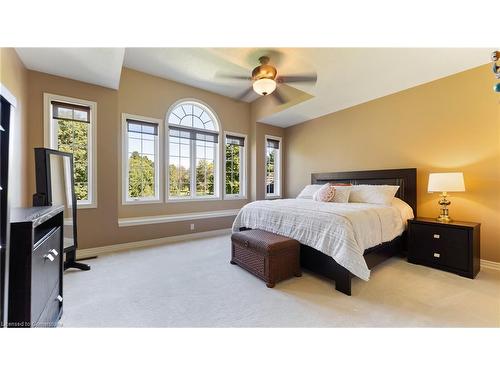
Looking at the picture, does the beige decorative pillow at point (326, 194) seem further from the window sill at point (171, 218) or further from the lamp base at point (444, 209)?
the window sill at point (171, 218)

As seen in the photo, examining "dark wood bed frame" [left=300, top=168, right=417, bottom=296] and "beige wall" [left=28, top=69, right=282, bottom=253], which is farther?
"beige wall" [left=28, top=69, right=282, bottom=253]

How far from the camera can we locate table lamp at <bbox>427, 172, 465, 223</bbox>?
2602 mm

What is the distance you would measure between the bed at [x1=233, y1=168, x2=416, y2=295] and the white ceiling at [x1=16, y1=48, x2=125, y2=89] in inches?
107

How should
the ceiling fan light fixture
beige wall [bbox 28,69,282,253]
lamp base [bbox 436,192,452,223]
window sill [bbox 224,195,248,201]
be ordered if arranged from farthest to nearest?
window sill [bbox 224,195,248,201]
beige wall [bbox 28,69,282,253]
lamp base [bbox 436,192,452,223]
the ceiling fan light fixture

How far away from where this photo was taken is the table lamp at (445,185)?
2602mm

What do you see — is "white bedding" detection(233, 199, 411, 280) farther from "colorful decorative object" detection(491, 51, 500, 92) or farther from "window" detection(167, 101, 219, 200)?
"window" detection(167, 101, 219, 200)

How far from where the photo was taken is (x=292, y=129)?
5492mm

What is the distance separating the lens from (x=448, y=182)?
264cm

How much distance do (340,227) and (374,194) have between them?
1528 millimetres

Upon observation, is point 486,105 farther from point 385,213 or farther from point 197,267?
point 197,267

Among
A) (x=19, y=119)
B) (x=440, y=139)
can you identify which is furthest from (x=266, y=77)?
(x=19, y=119)

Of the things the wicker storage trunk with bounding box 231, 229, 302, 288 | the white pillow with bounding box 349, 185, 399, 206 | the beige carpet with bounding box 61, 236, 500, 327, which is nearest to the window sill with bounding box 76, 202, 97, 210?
the beige carpet with bounding box 61, 236, 500, 327
